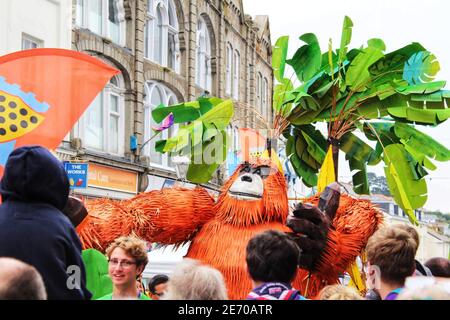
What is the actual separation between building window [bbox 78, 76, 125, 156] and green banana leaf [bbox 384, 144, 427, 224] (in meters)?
8.74

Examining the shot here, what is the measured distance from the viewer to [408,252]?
9.66 feet

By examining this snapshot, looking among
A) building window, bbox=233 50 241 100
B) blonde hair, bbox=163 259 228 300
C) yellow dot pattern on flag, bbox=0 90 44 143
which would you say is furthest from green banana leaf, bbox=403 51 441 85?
building window, bbox=233 50 241 100

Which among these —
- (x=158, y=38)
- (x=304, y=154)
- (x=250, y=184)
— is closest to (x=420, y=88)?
(x=304, y=154)

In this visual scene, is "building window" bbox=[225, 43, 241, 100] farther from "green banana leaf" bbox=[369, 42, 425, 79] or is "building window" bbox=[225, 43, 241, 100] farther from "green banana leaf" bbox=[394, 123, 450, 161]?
"green banana leaf" bbox=[394, 123, 450, 161]

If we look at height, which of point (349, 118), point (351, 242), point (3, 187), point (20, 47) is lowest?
point (351, 242)

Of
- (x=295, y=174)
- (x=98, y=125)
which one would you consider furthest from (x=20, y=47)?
(x=295, y=174)

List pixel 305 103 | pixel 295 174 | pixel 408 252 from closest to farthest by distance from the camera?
pixel 408 252 → pixel 305 103 → pixel 295 174

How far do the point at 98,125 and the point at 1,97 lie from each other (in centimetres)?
961

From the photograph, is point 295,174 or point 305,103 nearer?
point 305,103

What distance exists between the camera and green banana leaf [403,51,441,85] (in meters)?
5.62

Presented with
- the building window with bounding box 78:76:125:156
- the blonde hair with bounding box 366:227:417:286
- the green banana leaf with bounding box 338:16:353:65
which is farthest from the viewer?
the building window with bounding box 78:76:125:156

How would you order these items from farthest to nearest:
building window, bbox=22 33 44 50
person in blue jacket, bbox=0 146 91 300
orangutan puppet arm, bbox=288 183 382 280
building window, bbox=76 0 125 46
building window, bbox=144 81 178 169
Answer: building window, bbox=144 81 178 169
building window, bbox=76 0 125 46
building window, bbox=22 33 44 50
orangutan puppet arm, bbox=288 183 382 280
person in blue jacket, bbox=0 146 91 300

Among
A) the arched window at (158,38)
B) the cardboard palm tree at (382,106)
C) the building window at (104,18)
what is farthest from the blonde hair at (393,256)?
the arched window at (158,38)
